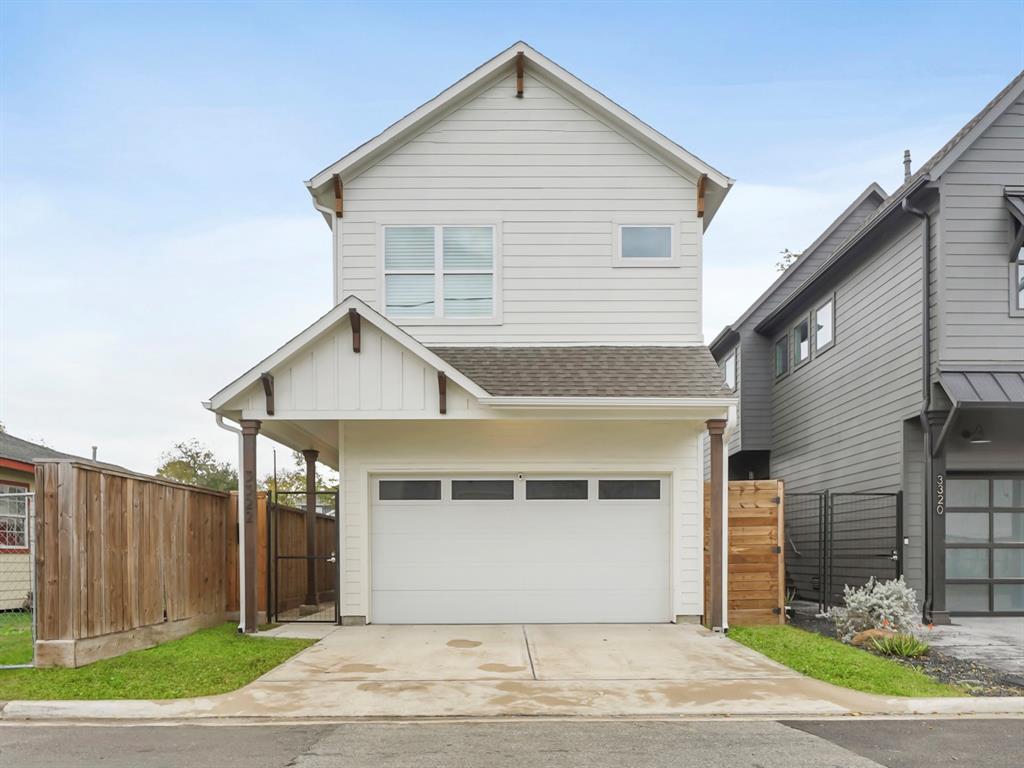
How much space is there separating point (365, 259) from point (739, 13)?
12187 mm

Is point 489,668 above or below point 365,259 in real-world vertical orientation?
below

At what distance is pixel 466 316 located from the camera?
1236cm

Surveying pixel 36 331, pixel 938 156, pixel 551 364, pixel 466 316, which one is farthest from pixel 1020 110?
pixel 36 331

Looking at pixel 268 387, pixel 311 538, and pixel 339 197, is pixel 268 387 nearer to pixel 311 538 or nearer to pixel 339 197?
pixel 311 538

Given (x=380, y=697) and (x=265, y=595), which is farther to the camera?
(x=265, y=595)

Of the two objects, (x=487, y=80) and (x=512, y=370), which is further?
(x=487, y=80)

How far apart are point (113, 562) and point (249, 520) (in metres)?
2.07

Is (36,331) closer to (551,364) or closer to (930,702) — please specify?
(551,364)

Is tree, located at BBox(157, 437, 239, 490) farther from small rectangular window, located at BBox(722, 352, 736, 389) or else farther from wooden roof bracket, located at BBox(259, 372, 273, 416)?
wooden roof bracket, located at BBox(259, 372, 273, 416)

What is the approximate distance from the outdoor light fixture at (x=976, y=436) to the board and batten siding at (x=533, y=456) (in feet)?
13.3

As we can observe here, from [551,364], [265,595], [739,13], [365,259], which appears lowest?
[265,595]

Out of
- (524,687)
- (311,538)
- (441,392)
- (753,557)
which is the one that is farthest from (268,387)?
(753,557)

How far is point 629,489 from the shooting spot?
39.0 ft

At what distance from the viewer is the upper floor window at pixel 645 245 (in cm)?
1230
